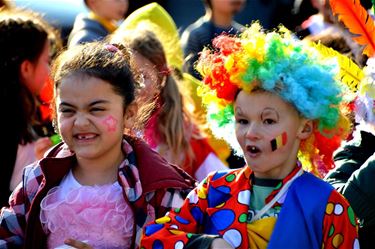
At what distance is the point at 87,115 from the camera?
3963 mm

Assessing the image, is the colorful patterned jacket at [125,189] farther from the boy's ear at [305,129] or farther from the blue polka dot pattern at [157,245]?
the boy's ear at [305,129]

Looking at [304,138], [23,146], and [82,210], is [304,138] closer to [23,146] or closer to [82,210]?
[82,210]

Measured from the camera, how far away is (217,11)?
Result: 8.05 metres

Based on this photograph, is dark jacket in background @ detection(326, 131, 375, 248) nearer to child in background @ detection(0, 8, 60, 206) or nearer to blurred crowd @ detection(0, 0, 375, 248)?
blurred crowd @ detection(0, 0, 375, 248)

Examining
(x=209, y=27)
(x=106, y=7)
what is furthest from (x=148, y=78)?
(x=209, y=27)

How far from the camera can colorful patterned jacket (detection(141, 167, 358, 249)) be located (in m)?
3.54

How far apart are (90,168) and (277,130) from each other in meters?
0.90

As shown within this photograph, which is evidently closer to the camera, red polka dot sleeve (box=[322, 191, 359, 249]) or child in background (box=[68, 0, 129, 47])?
red polka dot sleeve (box=[322, 191, 359, 249])

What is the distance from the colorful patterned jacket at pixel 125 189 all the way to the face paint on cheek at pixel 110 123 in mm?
171

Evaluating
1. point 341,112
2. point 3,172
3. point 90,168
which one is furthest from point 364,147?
point 3,172

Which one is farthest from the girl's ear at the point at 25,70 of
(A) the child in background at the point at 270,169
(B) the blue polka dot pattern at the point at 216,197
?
(B) the blue polka dot pattern at the point at 216,197

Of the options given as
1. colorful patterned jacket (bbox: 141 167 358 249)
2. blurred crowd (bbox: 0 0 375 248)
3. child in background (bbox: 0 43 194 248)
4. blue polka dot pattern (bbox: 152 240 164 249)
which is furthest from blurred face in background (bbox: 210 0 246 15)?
blue polka dot pattern (bbox: 152 240 164 249)

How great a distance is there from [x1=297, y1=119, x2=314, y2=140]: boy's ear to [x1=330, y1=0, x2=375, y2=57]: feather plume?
49 centimetres

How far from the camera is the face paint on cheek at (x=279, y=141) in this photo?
12.0 ft
